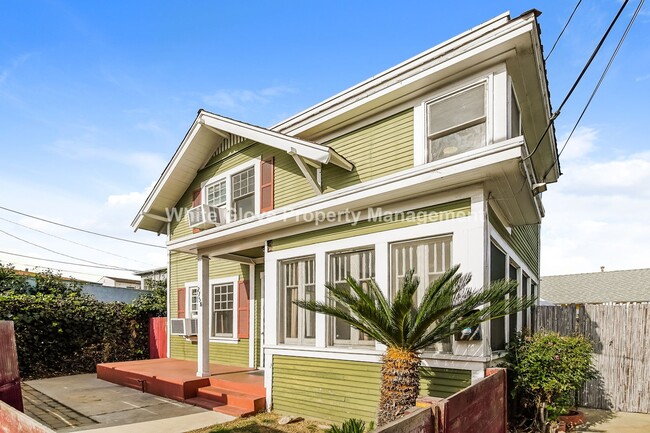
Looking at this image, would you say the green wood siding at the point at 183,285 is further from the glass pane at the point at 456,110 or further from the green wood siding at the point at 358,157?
the glass pane at the point at 456,110

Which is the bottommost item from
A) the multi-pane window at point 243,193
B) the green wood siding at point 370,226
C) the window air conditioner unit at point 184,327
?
the window air conditioner unit at point 184,327

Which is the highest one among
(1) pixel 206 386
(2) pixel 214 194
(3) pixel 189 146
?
(3) pixel 189 146

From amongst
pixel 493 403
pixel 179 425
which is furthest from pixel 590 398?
pixel 179 425

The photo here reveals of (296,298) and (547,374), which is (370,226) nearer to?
(296,298)

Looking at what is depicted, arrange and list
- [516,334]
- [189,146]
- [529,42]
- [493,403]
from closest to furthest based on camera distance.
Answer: [493,403] < [529,42] < [516,334] < [189,146]

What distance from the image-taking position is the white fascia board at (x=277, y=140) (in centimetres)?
746

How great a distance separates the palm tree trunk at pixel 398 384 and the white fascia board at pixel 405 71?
4.09 meters

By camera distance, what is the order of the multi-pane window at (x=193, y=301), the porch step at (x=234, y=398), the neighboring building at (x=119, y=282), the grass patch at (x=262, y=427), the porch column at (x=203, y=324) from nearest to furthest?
the grass patch at (x=262, y=427), the porch step at (x=234, y=398), the porch column at (x=203, y=324), the multi-pane window at (x=193, y=301), the neighboring building at (x=119, y=282)

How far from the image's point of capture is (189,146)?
37.4 ft

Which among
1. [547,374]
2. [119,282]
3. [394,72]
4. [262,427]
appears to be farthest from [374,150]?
[119,282]

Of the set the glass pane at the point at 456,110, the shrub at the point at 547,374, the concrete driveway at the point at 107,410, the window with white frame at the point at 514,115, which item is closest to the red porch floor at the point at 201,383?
the concrete driveway at the point at 107,410

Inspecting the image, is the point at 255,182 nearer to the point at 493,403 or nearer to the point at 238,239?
the point at 238,239

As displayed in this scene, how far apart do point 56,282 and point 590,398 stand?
58.2 ft

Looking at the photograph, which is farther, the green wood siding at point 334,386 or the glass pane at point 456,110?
the glass pane at point 456,110
